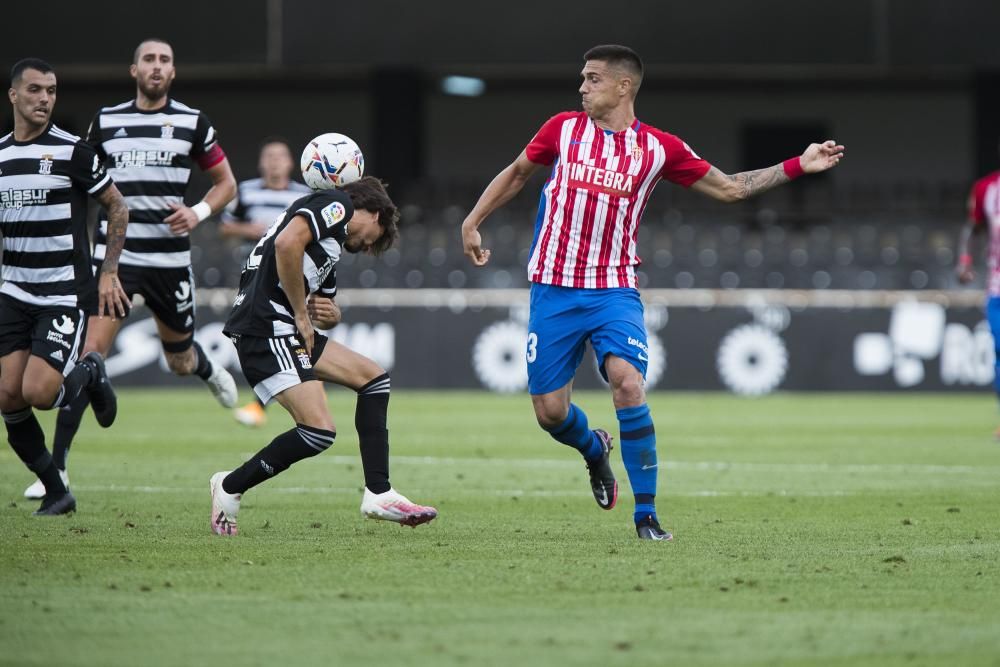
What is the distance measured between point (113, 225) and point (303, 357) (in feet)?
4.54

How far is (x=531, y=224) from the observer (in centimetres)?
2320

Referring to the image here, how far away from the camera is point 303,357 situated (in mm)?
7055

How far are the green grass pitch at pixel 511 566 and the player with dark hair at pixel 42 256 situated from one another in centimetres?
61

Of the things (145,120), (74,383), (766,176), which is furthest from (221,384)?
(766,176)

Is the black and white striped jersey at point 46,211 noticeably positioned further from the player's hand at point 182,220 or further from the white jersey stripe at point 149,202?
the white jersey stripe at point 149,202

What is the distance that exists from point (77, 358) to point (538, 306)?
2.35 m

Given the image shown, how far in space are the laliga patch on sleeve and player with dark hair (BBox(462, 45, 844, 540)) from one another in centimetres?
75

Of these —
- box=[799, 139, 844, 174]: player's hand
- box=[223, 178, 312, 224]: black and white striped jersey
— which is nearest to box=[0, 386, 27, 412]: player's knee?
box=[799, 139, 844, 174]: player's hand

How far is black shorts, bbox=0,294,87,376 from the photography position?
7531mm

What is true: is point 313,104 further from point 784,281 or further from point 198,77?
point 784,281

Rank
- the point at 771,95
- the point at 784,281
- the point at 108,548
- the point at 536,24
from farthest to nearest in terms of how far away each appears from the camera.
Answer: the point at 771,95 < the point at 536,24 < the point at 784,281 < the point at 108,548

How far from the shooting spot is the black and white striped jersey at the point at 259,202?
1295 centimetres

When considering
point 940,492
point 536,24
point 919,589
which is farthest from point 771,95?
point 919,589

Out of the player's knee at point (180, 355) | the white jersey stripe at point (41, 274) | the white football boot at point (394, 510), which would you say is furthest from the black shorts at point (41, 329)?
the player's knee at point (180, 355)
